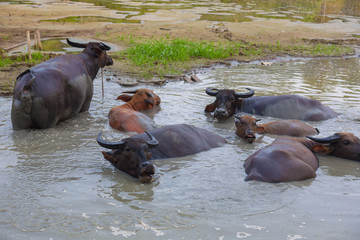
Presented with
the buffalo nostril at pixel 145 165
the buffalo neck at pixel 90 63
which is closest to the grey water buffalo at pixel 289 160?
the buffalo nostril at pixel 145 165

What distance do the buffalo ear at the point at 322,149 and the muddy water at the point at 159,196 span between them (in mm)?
102

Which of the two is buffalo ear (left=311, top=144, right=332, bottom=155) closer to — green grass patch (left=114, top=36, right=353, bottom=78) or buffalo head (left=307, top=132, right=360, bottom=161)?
A: buffalo head (left=307, top=132, right=360, bottom=161)

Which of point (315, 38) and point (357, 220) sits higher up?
point (315, 38)

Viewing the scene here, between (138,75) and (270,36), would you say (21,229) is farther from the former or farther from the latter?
(270,36)

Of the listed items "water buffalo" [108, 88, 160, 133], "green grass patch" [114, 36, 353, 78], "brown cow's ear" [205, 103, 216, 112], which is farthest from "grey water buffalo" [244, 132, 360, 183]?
"green grass patch" [114, 36, 353, 78]

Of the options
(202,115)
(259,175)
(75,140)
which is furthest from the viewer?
(202,115)

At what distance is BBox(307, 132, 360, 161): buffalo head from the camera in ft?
21.1

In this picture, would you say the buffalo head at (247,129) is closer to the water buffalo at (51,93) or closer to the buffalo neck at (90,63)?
the water buffalo at (51,93)

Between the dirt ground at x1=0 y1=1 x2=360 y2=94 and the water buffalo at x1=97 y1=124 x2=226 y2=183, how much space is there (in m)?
5.96

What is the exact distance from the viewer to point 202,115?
8.67m

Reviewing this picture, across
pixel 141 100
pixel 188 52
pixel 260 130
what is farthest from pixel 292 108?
pixel 188 52

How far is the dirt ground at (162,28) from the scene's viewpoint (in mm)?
15930

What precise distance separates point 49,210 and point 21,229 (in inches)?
16.6

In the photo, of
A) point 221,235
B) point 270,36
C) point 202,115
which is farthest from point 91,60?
point 270,36
